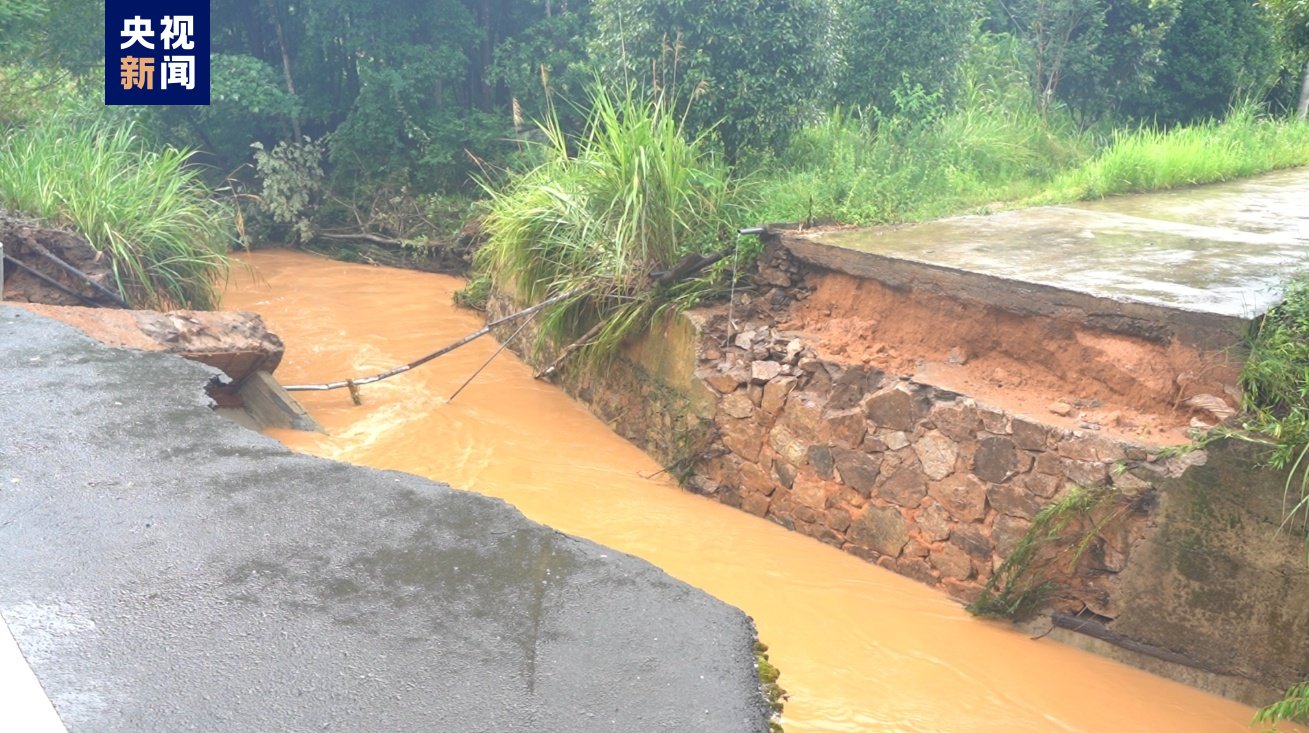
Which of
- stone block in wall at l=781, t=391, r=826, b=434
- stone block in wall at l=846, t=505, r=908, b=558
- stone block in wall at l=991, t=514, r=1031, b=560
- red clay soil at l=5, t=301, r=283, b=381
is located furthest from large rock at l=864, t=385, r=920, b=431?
red clay soil at l=5, t=301, r=283, b=381

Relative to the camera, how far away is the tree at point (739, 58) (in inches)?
332

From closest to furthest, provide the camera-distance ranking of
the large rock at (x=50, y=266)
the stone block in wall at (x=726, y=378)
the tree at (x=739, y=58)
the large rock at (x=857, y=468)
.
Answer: the large rock at (x=857, y=468), the stone block in wall at (x=726, y=378), the large rock at (x=50, y=266), the tree at (x=739, y=58)

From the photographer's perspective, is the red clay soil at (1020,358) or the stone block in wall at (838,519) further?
the stone block in wall at (838,519)

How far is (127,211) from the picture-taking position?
7574 mm

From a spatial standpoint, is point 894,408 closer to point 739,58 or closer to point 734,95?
point 734,95

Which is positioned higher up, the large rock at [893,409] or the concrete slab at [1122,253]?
the concrete slab at [1122,253]

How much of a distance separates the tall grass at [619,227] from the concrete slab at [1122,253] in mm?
927

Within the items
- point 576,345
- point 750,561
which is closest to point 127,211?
point 576,345

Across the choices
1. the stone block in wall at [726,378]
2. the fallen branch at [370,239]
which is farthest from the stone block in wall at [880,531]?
the fallen branch at [370,239]

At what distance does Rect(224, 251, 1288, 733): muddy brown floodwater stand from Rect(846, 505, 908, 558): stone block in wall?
13 cm

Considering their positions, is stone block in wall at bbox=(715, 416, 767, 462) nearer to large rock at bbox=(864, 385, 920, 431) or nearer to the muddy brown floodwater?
the muddy brown floodwater

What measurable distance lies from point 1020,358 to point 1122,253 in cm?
123

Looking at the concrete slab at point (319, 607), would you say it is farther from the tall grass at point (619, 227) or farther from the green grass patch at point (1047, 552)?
the tall grass at point (619, 227)

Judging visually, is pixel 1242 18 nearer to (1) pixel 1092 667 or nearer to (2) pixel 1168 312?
(2) pixel 1168 312
